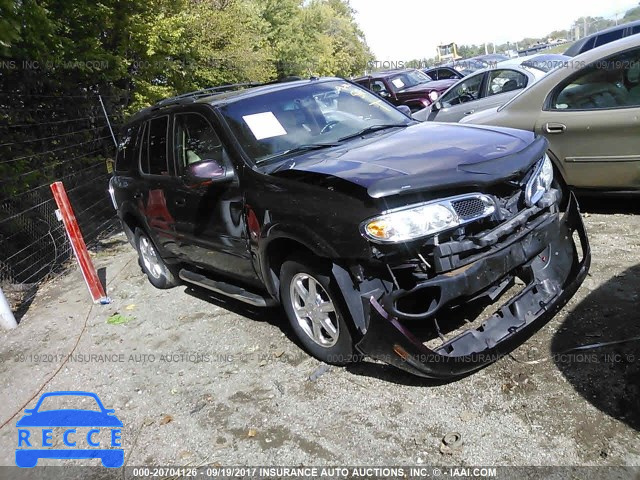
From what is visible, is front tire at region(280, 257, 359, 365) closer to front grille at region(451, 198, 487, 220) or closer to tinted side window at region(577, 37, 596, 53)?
front grille at region(451, 198, 487, 220)

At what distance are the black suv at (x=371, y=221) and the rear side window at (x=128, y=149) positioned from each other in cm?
91

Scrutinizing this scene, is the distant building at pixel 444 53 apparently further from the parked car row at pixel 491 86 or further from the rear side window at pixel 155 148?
the rear side window at pixel 155 148

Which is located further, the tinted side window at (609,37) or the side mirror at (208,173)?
the tinted side window at (609,37)

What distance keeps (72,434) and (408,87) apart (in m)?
14.1

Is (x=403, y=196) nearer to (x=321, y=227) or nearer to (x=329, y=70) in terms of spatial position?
(x=321, y=227)

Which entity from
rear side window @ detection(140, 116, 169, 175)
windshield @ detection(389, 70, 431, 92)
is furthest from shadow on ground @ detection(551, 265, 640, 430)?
windshield @ detection(389, 70, 431, 92)

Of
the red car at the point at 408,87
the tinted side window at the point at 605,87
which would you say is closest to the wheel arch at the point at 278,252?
the tinted side window at the point at 605,87

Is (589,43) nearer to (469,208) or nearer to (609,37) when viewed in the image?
(609,37)

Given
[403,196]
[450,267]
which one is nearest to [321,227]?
[403,196]

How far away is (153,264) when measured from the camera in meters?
6.11

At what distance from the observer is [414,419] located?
3.04 m

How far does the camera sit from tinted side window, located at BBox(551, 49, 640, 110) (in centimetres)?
485

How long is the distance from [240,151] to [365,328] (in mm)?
1620

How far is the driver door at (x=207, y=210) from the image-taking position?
400cm
